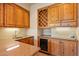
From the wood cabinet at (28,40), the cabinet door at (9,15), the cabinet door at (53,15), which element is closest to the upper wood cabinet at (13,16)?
the cabinet door at (9,15)

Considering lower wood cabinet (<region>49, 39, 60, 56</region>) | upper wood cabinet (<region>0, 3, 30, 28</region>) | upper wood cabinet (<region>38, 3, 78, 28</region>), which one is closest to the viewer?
upper wood cabinet (<region>0, 3, 30, 28</region>)

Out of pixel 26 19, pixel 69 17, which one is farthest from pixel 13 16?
pixel 69 17

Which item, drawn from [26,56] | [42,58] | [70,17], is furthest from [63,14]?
[26,56]

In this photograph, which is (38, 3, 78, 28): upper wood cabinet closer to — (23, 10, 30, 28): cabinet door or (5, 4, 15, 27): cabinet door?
(23, 10, 30, 28): cabinet door

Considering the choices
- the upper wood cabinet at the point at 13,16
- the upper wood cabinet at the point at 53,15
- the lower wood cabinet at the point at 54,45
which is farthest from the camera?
the lower wood cabinet at the point at 54,45

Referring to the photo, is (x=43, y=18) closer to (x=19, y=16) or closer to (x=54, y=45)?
(x=19, y=16)

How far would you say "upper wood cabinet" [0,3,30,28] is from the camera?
1176 millimetres

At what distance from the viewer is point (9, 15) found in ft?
3.96

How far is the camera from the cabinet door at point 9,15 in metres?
1.19

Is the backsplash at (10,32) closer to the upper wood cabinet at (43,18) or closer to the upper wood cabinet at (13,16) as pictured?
the upper wood cabinet at (13,16)

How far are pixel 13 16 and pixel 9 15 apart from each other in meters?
0.05

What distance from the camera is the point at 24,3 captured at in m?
1.17

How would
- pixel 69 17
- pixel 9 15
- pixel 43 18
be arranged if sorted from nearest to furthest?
pixel 9 15 < pixel 43 18 < pixel 69 17

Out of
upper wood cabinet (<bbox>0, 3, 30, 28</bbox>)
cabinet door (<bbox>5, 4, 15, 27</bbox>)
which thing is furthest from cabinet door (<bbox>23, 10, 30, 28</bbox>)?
cabinet door (<bbox>5, 4, 15, 27</bbox>)
